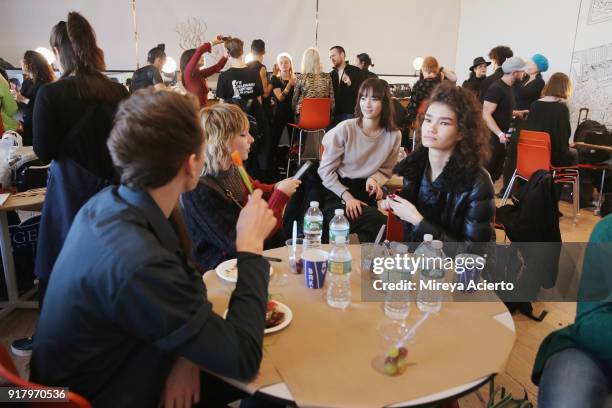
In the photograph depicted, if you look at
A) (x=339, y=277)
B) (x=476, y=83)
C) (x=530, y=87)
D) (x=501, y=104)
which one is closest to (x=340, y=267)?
(x=339, y=277)

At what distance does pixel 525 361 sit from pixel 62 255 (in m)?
2.21

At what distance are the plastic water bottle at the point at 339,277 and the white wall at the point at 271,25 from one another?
7120 millimetres

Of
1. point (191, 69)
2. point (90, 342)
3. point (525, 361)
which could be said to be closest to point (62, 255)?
point (90, 342)

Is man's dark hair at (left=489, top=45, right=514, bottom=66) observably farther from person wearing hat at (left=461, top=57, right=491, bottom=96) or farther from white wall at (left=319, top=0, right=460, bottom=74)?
white wall at (left=319, top=0, right=460, bottom=74)

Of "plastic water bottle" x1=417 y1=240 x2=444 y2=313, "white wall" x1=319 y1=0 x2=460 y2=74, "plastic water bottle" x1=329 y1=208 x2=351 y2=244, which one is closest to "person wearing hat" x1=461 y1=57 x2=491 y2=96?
"white wall" x1=319 y1=0 x2=460 y2=74

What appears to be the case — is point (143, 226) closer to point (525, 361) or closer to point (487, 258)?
point (487, 258)

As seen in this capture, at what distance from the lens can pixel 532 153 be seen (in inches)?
166

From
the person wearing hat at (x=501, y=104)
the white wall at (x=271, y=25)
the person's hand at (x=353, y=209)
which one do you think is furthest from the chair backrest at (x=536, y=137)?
the white wall at (x=271, y=25)

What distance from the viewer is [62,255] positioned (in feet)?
3.27

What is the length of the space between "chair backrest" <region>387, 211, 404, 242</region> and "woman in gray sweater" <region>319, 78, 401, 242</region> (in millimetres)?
301

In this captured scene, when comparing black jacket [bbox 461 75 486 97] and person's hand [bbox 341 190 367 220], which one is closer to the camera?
person's hand [bbox 341 190 367 220]

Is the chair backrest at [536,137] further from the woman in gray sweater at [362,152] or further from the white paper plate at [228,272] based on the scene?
the white paper plate at [228,272]

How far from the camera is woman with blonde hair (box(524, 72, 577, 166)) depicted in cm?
431

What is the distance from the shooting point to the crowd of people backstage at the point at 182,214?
2.99 feet
